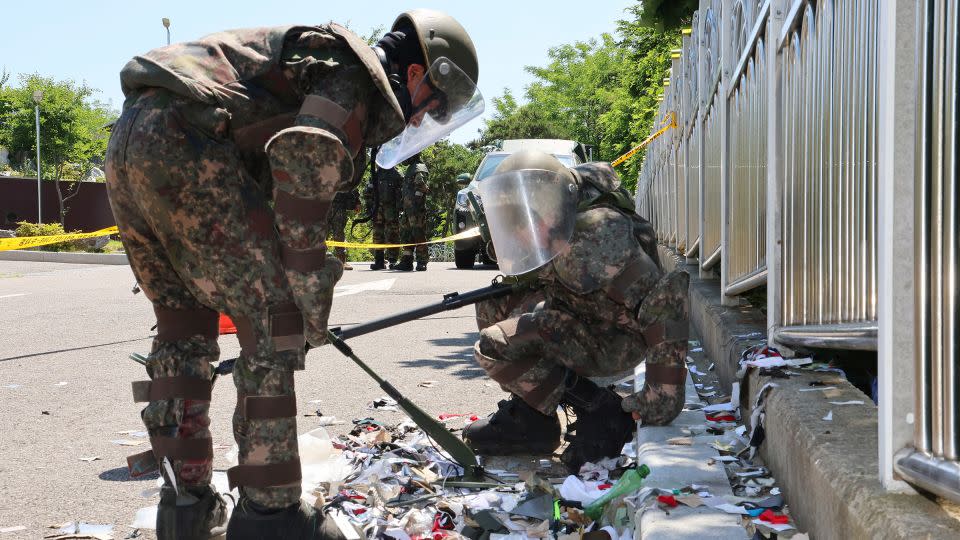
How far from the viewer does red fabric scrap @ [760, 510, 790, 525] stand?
8.30 feet

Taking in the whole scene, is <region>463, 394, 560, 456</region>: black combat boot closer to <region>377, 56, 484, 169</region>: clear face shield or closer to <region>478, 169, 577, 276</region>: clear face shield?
<region>478, 169, 577, 276</region>: clear face shield

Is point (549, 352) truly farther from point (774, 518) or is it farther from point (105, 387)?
point (105, 387)

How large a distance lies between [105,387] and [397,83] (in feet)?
10.7

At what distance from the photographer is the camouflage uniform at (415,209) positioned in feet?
53.7

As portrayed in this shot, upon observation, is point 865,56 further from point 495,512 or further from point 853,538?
point 495,512

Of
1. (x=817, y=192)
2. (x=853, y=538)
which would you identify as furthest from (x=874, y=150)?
(x=853, y=538)

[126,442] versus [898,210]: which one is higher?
[898,210]

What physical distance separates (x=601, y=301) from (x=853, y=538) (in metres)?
2.22

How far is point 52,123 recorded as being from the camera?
1443 inches

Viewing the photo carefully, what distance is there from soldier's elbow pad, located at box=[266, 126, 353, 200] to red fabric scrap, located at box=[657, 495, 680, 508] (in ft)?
4.10

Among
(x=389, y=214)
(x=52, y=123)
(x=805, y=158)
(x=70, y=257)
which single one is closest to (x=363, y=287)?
(x=389, y=214)

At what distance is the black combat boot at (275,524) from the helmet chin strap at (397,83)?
4.08 feet

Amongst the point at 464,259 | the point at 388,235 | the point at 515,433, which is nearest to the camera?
the point at 515,433

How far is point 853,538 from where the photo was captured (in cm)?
181
